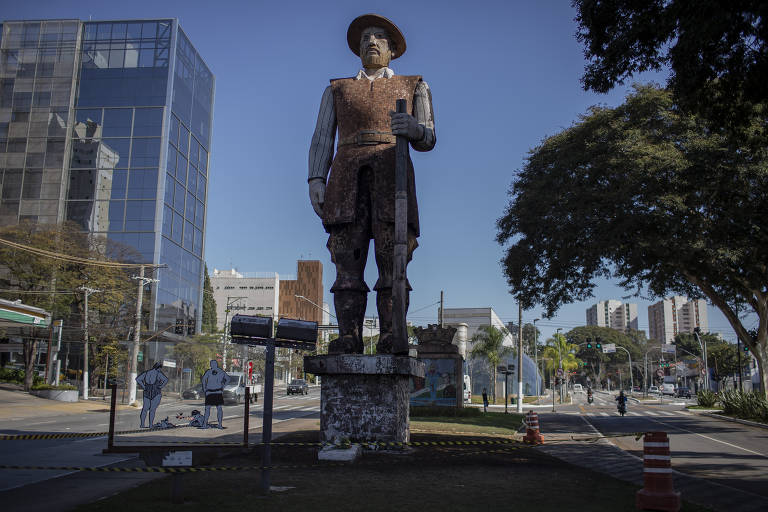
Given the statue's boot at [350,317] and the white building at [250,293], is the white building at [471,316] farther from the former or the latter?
the statue's boot at [350,317]

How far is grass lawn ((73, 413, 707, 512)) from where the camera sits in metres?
6.00

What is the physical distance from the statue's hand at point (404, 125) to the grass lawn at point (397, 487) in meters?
4.68

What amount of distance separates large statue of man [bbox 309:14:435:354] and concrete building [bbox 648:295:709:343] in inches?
7486

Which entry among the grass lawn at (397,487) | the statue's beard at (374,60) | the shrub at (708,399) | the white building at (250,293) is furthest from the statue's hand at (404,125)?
the white building at (250,293)

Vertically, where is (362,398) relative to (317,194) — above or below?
below

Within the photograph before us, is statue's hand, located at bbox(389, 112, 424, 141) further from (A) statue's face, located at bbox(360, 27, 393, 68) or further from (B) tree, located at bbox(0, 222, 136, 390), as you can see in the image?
(B) tree, located at bbox(0, 222, 136, 390)

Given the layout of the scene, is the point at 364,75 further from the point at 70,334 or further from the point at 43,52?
the point at 43,52

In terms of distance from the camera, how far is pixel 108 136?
5012cm

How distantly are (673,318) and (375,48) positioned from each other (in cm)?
20128

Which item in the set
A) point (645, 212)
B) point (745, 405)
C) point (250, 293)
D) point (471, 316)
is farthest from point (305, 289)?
point (645, 212)

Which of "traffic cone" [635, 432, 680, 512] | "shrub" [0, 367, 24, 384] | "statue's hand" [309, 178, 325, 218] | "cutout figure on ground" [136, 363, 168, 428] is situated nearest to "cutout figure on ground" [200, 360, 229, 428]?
"cutout figure on ground" [136, 363, 168, 428]

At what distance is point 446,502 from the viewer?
6.07 meters

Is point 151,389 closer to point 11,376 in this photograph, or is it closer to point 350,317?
point 350,317

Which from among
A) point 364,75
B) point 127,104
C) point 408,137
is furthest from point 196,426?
point 127,104
